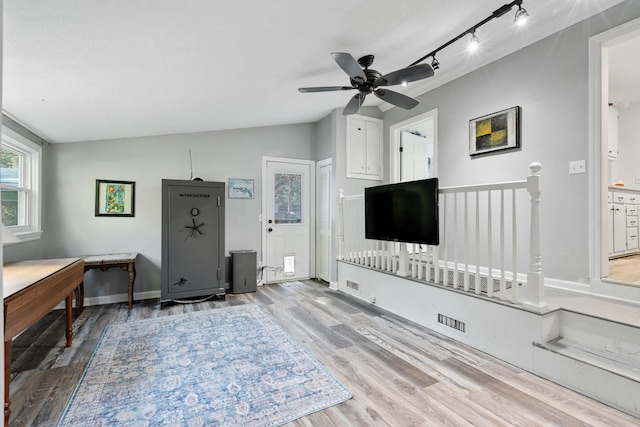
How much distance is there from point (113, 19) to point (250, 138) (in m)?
3.08

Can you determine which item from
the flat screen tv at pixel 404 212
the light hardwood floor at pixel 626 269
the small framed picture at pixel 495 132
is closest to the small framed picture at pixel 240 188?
the flat screen tv at pixel 404 212

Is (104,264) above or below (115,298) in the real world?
above

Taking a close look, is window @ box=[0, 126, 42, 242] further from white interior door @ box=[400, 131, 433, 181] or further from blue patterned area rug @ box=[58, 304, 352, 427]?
white interior door @ box=[400, 131, 433, 181]

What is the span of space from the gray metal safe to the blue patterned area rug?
842 mm

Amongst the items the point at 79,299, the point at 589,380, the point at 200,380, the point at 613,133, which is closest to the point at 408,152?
the point at 613,133

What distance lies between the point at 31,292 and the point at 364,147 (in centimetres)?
413

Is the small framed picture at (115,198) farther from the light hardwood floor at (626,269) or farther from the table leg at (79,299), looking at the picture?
the light hardwood floor at (626,269)

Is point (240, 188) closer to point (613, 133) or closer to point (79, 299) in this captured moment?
point (79, 299)

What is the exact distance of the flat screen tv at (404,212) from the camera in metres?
2.77

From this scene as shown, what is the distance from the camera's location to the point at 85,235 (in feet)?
12.5

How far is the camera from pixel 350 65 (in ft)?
7.82

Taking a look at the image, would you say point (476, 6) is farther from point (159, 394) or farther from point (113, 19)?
point (159, 394)

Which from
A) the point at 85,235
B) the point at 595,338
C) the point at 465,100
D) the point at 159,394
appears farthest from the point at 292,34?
the point at 85,235

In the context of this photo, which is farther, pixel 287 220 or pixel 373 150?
pixel 287 220
